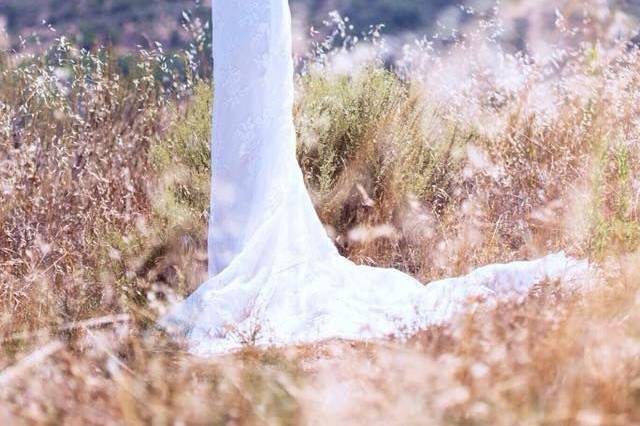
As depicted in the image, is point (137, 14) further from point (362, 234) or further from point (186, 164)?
point (362, 234)

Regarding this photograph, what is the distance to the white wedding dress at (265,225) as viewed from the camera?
390 centimetres

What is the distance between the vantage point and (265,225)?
13.2 ft

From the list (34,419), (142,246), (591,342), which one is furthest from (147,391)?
(142,246)

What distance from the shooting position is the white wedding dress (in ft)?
12.8

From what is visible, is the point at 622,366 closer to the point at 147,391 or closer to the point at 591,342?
the point at 591,342

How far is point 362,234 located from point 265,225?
0.80 meters

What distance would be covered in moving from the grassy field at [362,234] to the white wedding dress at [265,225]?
9.4 inches

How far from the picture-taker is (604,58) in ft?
16.3

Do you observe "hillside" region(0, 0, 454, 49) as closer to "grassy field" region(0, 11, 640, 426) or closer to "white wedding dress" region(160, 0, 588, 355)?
"grassy field" region(0, 11, 640, 426)

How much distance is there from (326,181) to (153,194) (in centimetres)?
87

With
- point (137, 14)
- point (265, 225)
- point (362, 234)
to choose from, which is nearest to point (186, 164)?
point (362, 234)

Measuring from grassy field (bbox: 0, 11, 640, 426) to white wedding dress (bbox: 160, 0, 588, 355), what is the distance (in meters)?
0.24

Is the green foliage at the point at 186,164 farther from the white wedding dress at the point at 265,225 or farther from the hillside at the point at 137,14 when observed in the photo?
the hillside at the point at 137,14

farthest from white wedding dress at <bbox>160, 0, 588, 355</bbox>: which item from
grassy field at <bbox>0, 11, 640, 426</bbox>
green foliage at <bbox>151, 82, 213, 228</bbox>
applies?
green foliage at <bbox>151, 82, 213, 228</bbox>
